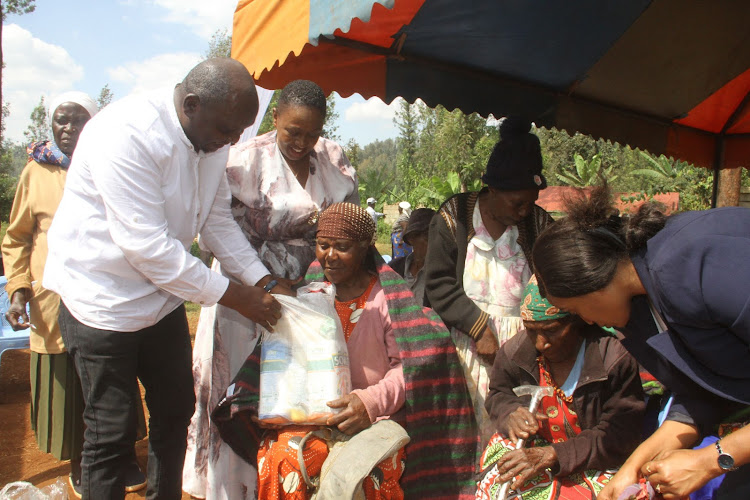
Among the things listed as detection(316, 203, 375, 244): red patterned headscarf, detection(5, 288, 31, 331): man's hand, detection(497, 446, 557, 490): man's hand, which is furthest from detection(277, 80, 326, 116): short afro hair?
detection(5, 288, 31, 331): man's hand

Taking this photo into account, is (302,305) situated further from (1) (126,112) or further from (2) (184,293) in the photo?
(1) (126,112)

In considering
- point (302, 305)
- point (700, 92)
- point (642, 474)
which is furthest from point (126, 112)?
point (700, 92)

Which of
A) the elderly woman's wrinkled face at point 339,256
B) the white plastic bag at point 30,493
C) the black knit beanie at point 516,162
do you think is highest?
the black knit beanie at point 516,162

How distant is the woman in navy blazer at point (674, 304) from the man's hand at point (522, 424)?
38 cm

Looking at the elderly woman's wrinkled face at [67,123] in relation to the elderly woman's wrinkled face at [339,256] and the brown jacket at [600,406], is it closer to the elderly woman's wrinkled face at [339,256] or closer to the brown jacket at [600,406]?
the elderly woman's wrinkled face at [339,256]

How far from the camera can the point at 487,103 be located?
4.14 m

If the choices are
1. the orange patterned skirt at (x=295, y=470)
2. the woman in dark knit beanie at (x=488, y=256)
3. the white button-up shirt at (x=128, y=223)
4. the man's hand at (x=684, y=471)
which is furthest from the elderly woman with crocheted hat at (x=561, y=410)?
the white button-up shirt at (x=128, y=223)

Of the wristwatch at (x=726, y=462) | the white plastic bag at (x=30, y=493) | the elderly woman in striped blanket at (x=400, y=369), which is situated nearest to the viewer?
the wristwatch at (x=726, y=462)

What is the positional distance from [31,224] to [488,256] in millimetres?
2692

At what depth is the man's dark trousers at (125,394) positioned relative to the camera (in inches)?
90.8

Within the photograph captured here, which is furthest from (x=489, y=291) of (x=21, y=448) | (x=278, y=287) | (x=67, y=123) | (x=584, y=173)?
(x=584, y=173)

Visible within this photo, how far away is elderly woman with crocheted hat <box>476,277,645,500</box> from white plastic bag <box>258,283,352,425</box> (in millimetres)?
710

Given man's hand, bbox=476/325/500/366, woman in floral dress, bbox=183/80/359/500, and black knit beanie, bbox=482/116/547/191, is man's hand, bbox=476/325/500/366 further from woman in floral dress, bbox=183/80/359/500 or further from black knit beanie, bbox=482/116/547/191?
woman in floral dress, bbox=183/80/359/500

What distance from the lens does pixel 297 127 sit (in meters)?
2.83
